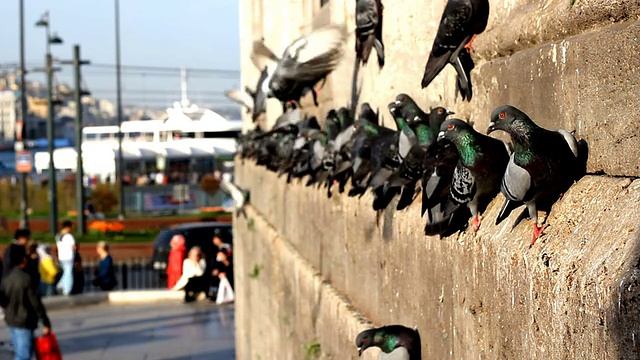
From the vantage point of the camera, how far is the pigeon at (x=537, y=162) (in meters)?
2.77

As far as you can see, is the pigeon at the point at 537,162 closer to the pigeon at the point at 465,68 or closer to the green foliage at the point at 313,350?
the pigeon at the point at 465,68

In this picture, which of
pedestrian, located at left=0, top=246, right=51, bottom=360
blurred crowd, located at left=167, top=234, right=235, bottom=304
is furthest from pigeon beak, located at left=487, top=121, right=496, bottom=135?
blurred crowd, located at left=167, top=234, right=235, bottom=304

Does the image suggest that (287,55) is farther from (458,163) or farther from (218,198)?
(218,198)

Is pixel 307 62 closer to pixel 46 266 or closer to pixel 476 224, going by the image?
pixel 476 224

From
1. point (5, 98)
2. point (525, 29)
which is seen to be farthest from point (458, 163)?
point (5, 98)

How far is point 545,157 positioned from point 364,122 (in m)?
2.59

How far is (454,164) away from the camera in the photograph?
337 centimetres

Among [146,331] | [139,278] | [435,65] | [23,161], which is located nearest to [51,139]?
[23,161]

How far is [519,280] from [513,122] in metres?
0.36

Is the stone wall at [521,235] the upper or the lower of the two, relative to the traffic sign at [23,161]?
upper

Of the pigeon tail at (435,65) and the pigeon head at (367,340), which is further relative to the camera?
the pigeon head at (367,340)

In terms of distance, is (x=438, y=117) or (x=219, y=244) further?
(x=219, y=244)

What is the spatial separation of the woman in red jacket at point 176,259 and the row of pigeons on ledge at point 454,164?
18.6 metres

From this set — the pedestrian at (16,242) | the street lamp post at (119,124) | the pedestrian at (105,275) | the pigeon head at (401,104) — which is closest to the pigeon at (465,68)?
the pigeon head at (401,104)
